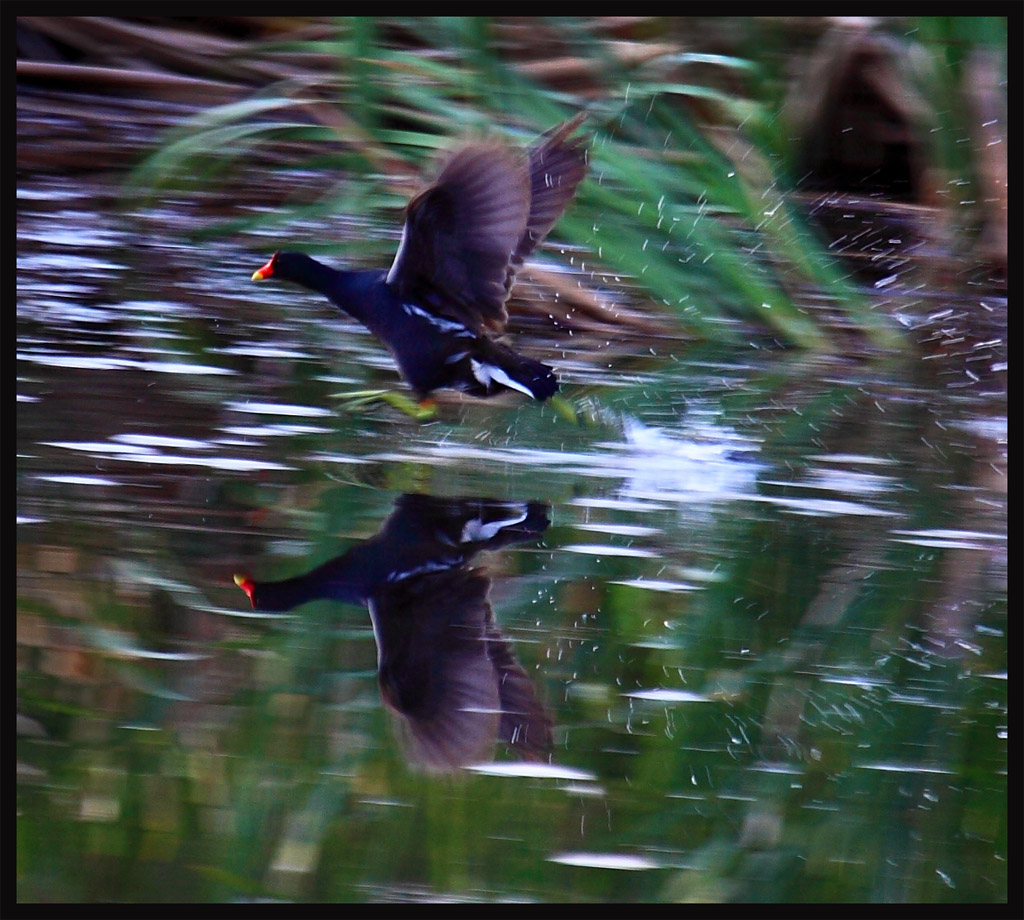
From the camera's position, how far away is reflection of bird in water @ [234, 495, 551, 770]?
2.41 meters

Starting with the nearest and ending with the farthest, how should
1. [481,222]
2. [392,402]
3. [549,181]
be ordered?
[481,222] → [549,181] → [392,402]

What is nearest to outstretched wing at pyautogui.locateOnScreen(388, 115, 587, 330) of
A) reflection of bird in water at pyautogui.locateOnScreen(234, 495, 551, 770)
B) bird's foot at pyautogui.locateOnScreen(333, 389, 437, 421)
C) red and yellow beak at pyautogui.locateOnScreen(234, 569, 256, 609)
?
bird's foot at pyautogui.locateOnScreen(333, 389, 437, 421)

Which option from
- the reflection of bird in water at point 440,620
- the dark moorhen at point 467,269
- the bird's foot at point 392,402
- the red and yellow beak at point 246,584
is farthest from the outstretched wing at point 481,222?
the red and yellow beak at point 246,584

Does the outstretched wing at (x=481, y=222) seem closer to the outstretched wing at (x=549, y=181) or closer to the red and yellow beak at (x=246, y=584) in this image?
the outstretched wing at (x=549, y=181)

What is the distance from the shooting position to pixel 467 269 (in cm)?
348

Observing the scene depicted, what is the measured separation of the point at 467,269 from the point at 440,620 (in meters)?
1.07

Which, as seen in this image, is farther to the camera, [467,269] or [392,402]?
[392,402]

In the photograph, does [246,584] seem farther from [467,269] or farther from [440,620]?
[467,269]

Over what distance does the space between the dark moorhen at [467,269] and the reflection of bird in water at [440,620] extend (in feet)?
1.44

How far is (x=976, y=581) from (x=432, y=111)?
9.13 feet

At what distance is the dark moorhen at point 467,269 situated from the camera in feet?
10.6

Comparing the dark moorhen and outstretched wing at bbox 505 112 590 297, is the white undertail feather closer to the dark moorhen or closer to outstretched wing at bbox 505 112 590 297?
the dark moorhen

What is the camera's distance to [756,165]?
199 inches

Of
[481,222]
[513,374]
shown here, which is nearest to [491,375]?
[513,374]
